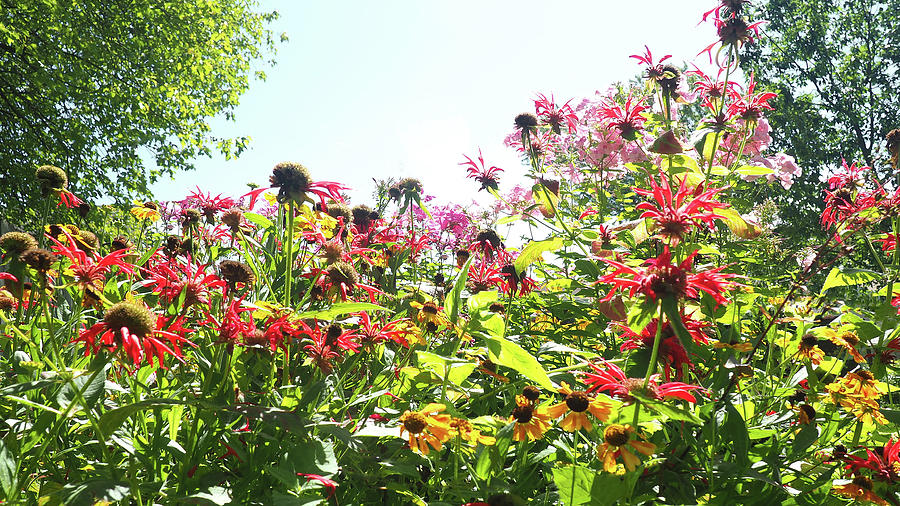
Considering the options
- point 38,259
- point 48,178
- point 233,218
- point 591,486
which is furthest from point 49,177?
point 591,486

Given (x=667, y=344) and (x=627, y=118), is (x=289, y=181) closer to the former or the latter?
(x=667, y=344)

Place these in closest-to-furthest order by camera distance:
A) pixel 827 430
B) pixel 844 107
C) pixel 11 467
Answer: pixel 11 467 < pixel 827 430 < pixel 844 107

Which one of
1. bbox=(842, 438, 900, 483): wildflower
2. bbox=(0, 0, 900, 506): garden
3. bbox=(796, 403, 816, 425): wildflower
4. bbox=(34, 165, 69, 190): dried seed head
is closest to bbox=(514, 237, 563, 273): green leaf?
bbox=(0, 0, 900, 506): garden

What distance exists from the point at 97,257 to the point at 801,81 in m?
17.7

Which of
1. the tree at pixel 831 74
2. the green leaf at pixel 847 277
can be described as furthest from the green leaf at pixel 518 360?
the tree at pixel 831 74

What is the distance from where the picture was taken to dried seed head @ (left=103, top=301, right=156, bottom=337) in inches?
38.5

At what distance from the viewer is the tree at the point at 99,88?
987 cm

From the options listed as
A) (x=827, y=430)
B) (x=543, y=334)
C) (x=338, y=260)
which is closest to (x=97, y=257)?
(x=338, y=260)

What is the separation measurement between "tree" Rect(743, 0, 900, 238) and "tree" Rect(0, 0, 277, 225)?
13.1m

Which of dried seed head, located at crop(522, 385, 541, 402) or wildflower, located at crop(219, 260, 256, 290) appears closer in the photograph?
dried seed head, located at crop(522, 385, 541, 402)

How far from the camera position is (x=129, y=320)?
982 millimetres

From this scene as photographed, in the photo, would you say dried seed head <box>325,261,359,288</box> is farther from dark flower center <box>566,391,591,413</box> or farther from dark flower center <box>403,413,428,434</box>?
dark flower center <box>566,391,591,413</box>

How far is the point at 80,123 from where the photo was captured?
10.3m

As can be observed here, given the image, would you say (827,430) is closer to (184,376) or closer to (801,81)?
(184,376)
